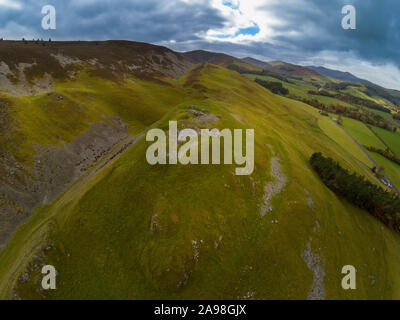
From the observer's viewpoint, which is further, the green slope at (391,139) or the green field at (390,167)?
the green slope at (391,139)

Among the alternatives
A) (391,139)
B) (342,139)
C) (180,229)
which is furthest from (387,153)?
(180,229)

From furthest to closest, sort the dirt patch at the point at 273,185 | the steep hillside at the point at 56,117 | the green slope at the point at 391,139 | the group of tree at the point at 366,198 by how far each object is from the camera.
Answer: the green slope at the point at 391,139
the group of tree at the point at 366,198
the steep hillside at the point at 56,117
the dirt patch at the point at 273,185

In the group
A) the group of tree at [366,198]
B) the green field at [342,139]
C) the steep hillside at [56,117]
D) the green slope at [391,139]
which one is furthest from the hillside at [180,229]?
the green slope at [391,139]

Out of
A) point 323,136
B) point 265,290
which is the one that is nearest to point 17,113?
point 265,290

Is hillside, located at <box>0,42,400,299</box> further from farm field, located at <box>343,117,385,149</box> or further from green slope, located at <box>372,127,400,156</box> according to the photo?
green slope, located at <box>372,127,400,156</box>

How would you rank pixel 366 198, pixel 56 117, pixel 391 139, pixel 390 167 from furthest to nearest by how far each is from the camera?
pixel 391 139 < pixel 390 167 < pixel 56 117 < pixel 366 198

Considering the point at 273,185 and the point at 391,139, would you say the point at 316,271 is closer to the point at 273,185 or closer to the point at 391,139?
the point at 273,185

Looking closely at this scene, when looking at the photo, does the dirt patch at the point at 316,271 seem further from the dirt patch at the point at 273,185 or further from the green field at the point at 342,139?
the green field at the point at 342,139
